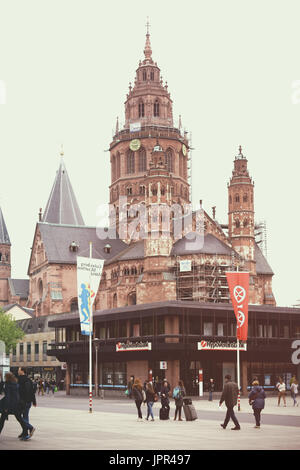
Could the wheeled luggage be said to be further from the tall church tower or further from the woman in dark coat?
the tall church tower

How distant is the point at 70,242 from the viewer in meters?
117

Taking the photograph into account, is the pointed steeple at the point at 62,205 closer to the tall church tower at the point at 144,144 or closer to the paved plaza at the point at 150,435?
the tall church tower at the point at 144,144

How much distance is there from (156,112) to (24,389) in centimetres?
10880

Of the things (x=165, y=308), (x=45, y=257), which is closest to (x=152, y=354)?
(x=165, y=308)

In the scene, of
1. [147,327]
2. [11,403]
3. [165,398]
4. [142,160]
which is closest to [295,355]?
[147,327]

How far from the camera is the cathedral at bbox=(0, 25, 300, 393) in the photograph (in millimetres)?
66125

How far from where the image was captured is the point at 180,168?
4968 inches

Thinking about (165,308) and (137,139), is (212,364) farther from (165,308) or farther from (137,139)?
(137,139)

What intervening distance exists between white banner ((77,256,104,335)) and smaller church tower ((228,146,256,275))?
6587 centimetres

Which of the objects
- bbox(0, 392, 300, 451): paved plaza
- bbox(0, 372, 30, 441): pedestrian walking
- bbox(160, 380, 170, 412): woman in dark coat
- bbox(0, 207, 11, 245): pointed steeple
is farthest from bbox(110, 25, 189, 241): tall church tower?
bbox(0, 372, 30, 441): pedestrian walking

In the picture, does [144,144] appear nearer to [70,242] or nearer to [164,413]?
[70,242]

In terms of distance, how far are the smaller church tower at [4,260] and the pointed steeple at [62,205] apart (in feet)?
63.7

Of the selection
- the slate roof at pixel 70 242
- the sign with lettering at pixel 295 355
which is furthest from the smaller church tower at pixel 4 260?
the sign with lettering at pixel 295 355

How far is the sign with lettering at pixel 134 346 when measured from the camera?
211 ft
